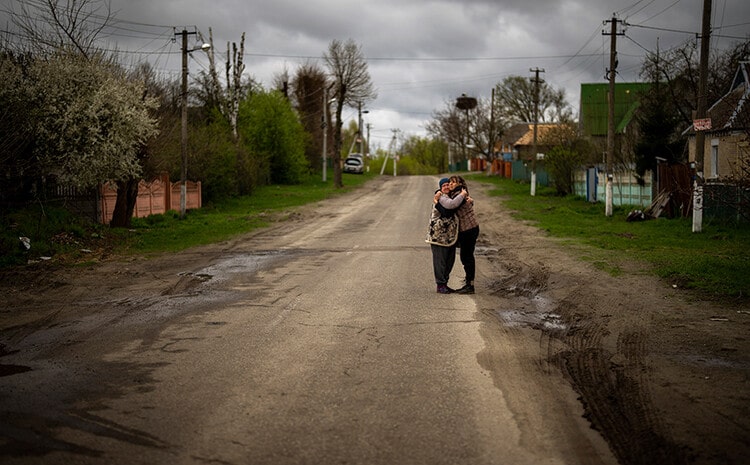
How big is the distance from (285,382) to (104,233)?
1646cm

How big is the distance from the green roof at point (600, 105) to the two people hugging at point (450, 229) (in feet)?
171

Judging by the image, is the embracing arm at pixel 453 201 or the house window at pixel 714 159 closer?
the embracing arm at pixel 453 201

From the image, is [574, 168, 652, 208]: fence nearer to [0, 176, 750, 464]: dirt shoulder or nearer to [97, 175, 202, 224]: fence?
[0, 176, 750, 464]: dirt shoulder

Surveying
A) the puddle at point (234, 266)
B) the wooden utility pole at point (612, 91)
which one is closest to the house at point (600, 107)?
the wooden utility pole at point (612, 91)

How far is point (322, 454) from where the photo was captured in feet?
15.4

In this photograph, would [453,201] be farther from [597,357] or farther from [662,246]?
[662,246]

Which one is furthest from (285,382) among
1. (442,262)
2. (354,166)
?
(354,166)

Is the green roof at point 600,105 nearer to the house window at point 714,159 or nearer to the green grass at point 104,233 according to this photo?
the house window at point 714,159

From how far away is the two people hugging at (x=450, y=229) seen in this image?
11227mm

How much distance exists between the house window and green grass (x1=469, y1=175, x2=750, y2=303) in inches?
132

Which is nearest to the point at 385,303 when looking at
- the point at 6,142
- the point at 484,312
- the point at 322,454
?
the point at 484,312

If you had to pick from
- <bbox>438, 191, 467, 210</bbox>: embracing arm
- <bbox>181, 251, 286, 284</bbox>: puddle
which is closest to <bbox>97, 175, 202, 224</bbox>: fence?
<bbox>181, 251, 286, 284</bbox>: puddle

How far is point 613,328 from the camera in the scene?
29.5 feet

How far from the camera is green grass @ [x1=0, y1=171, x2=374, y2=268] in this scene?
55.6 feet
